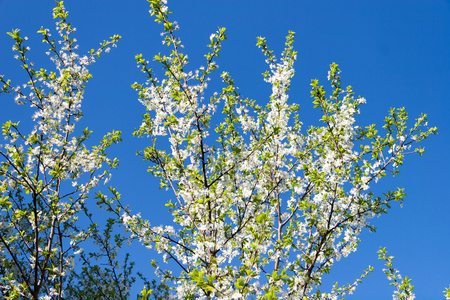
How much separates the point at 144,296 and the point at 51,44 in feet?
19.6

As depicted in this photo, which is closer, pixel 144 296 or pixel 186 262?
pixel 144 296

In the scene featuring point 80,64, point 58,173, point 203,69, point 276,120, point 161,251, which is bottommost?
point 161,251

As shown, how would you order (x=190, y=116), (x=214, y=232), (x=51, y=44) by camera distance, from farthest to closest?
1. (x=51, y=44)
2. (x=190, y=116)
3. (x=214, y=232)

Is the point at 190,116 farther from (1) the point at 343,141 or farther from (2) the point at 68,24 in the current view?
(2) the point at 68,24

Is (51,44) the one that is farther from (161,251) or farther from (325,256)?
(325,256)

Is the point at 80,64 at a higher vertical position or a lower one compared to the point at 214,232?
higher

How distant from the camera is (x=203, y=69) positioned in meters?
6.58

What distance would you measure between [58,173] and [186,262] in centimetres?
308

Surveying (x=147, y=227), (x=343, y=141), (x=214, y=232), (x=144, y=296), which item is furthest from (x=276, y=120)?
(x=144, y=296)

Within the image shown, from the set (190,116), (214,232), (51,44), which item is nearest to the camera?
(214,232)

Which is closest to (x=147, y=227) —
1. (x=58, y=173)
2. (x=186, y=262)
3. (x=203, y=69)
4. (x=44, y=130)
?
(x=186, y=262)

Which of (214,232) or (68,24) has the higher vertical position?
(68,24)

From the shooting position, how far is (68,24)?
7.61 m

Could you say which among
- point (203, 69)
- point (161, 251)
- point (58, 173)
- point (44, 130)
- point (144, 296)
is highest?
point (203, 69)
